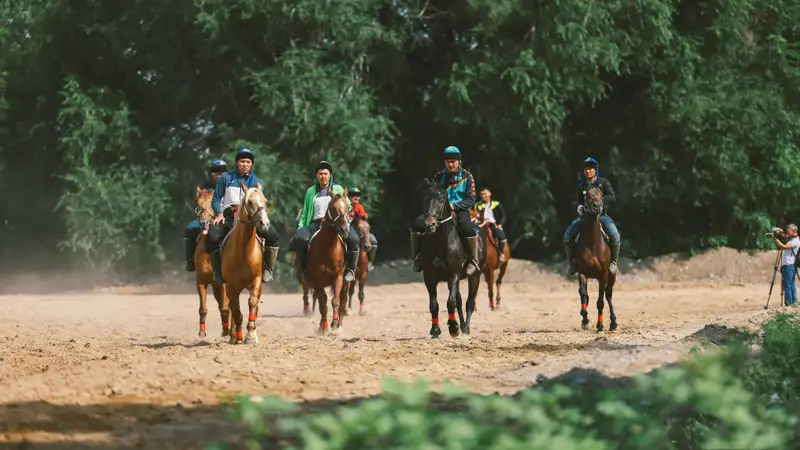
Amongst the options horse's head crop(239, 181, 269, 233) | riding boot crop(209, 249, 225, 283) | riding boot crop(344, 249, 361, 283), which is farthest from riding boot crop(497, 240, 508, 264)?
horse's head crop(239, 181, 269, 233)

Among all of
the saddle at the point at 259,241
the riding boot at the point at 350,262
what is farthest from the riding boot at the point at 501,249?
the saddle at the point at 259,241

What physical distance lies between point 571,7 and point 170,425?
26.2m

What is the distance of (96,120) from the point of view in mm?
35469

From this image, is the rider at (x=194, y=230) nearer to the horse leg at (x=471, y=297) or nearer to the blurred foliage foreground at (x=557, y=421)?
the horse leg at (x=471, y=297)

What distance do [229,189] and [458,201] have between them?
2986 millimetres

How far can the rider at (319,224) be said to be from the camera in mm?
17734

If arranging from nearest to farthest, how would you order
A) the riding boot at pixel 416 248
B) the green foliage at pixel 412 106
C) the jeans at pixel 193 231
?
the riding boot at pixel 416 248, the jeans at pixel 193 231, the green foliage at pixel 412 106

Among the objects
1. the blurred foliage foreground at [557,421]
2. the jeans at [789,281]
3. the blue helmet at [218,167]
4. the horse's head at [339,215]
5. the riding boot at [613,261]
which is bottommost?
the blurred foliage foreground at [557,421]

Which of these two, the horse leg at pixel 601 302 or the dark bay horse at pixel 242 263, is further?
the horse leg at pixel 601 302

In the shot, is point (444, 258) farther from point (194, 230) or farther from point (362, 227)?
point (362, 227)

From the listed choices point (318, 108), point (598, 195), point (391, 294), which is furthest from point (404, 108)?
point (598, 195)

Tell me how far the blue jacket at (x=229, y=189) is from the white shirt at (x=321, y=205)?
1.74m

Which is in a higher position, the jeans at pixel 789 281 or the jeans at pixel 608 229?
the jeans at pixel 608 229

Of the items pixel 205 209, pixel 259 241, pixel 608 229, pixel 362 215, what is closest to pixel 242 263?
pixel 259 241
